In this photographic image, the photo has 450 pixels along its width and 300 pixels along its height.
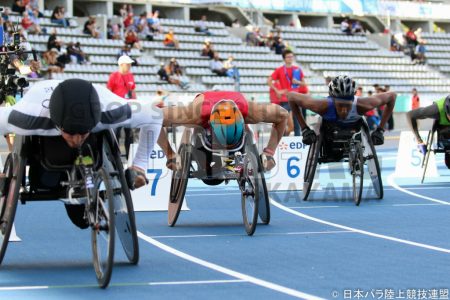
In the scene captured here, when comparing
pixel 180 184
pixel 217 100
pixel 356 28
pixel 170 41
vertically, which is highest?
pixel 217 100

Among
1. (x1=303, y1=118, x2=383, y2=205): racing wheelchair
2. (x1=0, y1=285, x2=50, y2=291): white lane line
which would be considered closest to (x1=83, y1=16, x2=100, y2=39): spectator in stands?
(x1=303, y1=118, x2=383, y2=205): racing wheelchair

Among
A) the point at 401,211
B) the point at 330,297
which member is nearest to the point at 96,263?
the point at 330,297

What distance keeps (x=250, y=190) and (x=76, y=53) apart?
25725mm

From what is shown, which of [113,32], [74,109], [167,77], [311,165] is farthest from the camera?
[113,32]

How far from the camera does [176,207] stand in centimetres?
1174

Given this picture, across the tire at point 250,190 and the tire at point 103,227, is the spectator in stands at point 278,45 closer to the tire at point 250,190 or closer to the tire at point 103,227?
the tire at point 250,190

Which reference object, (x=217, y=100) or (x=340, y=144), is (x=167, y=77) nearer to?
(x=340, y=144)

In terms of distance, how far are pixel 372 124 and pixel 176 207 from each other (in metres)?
26.6

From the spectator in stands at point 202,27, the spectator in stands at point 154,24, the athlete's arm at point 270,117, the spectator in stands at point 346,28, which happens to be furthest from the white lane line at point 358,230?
the spectator in stands at point 346,28

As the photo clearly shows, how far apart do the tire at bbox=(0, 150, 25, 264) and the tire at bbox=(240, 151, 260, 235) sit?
8.88ft

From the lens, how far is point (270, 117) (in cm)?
1158

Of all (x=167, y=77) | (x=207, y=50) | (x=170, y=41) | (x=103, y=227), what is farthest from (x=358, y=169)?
(x=207, y=50)

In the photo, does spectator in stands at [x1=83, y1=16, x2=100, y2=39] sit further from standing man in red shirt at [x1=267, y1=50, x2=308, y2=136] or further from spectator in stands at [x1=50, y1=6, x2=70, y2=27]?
standing man in red shirt at [x1=267, y1=50, x2=308, y2=136]

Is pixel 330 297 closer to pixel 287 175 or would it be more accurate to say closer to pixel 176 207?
pixel 176 207
